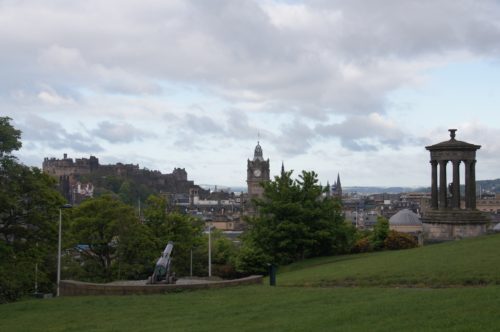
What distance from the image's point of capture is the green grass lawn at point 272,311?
12.2m

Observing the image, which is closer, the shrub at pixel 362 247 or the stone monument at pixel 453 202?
the stone monument at pixel 453 202

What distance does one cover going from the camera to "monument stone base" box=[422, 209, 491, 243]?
35656 millimetres

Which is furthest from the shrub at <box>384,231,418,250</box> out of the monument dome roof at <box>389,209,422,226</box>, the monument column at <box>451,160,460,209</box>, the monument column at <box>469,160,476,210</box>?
the monument dome roof at <box>389,209,422,226</box>

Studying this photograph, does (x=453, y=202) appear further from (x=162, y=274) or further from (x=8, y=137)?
(x=8, y=137)

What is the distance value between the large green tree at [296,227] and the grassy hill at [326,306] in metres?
14.3

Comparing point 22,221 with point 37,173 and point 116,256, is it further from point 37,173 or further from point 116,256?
point 116,256

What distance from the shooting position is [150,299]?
1978 centimetres

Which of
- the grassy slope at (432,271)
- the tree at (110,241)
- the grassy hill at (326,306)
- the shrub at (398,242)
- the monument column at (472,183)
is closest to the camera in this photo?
the grassy hill at (326,306)

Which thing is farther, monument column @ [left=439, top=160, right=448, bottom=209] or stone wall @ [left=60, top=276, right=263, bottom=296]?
monument column @ [left=439, top=160, right=448, bottom=209]

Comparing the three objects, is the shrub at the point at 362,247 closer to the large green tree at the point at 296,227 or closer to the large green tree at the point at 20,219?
the large green tree at the point at 296,227

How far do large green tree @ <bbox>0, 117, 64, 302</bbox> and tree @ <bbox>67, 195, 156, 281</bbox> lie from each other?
8673 millimetres

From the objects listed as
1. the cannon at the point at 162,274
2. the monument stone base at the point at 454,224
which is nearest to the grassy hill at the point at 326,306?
the cannon at the point at 162,274

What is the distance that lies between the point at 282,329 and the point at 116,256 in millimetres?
28952

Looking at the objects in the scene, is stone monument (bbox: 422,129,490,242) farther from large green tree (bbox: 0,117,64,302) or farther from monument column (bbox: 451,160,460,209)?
large green tree (bbox: 0,117,64,302)
